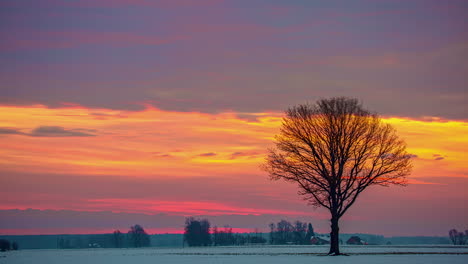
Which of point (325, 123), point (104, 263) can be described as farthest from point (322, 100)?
point (104, 263)

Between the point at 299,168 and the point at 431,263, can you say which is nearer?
the point at 431,263

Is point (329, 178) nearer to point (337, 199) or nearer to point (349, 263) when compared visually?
point (337, 199)

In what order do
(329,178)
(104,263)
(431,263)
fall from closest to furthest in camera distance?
(431,263), (104,263), (329,178)

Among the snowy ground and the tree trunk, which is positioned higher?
the tree trunk

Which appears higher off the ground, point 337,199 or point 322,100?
point 322,100

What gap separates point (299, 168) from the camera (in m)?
60.7

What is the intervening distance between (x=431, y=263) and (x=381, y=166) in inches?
804

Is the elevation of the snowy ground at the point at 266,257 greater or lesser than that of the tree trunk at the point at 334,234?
lesser

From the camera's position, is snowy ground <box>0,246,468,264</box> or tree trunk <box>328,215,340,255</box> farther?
tree trunk <box>328,215,340,255</box>

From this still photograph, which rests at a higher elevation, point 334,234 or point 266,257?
point 334,234

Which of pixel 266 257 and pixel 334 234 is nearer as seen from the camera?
pixel 266 257

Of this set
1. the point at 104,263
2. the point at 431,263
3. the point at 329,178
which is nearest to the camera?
the point at 431,263

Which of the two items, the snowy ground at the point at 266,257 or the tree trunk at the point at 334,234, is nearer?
the snowy ground at the point at 266,257

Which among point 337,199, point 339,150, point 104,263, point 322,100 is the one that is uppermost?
point 322,100
